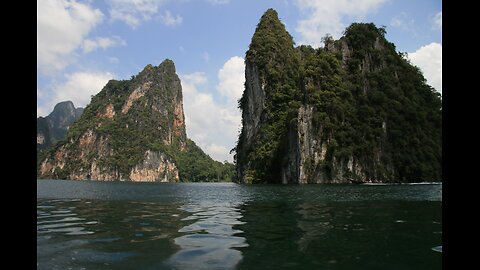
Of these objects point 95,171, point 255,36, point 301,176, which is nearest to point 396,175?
point 301,176

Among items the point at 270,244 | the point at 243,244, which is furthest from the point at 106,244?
the point at 270,244

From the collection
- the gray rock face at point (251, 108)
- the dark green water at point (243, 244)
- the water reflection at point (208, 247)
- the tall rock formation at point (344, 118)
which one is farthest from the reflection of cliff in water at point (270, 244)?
the gray rock face at point (251, 108)

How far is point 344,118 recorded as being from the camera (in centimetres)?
7938

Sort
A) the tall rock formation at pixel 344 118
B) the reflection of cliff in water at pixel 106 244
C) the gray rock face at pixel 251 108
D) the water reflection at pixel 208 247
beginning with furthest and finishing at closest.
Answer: the gray rock face at pixel 251 108, the tall rock formation at pixel 344 118, the reflection of cliff in water at pixel 106 244, the water reflection at pixel 208 247

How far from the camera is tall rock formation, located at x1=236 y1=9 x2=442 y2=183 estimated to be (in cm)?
7500

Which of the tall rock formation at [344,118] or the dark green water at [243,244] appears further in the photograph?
the tall rock formation at [344,118]

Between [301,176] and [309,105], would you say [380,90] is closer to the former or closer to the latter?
[309,105]

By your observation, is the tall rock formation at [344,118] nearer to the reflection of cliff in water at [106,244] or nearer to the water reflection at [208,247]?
the reflection of cliff in water at [106,244]

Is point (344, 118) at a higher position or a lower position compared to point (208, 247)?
higher

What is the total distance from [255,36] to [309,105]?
126ft

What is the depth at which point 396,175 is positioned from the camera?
249 feet

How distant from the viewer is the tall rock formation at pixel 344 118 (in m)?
75.0

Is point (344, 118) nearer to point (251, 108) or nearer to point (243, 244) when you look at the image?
point (251, 108)

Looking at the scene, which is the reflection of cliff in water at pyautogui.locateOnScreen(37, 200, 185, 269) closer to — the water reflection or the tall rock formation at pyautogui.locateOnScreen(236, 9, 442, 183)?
the water reflection
